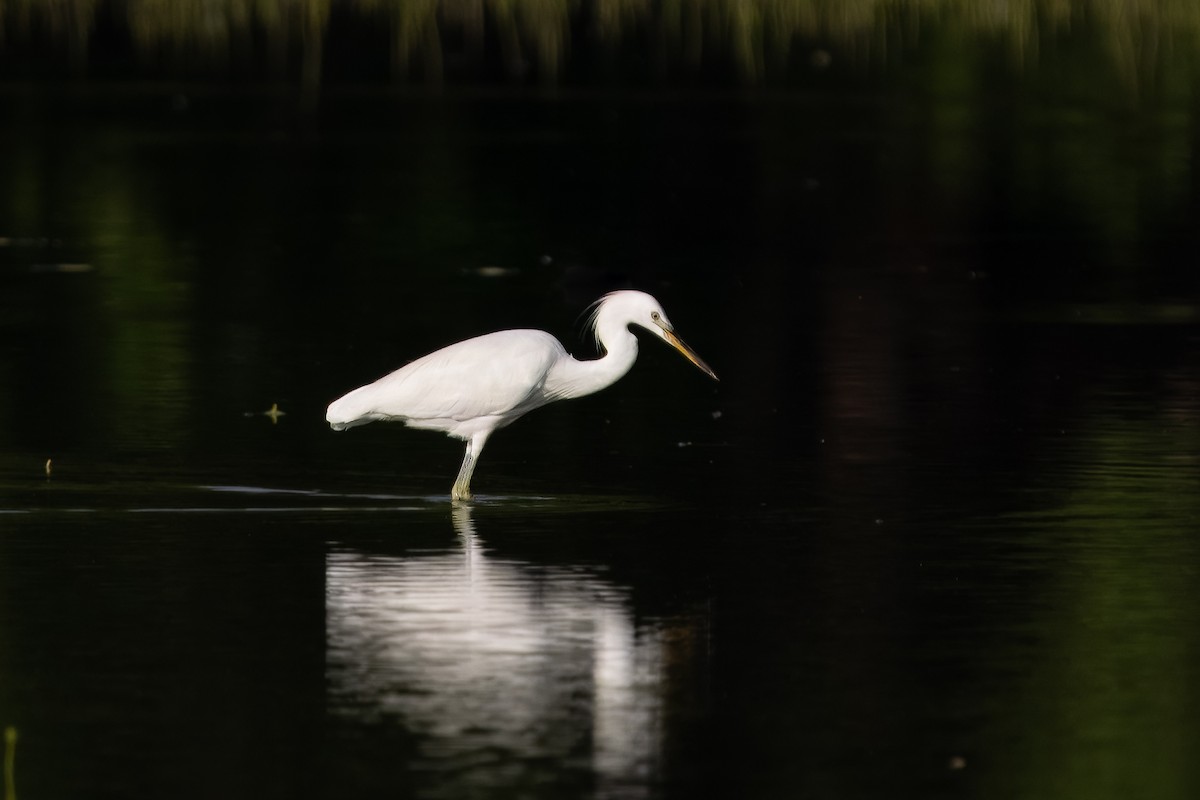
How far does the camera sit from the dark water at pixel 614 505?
290 inches

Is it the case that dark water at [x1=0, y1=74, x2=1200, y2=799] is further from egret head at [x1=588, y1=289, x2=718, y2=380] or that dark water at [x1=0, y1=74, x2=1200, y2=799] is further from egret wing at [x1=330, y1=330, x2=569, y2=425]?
egret head at [x1=588, y1=289, x2=718, y2=380]

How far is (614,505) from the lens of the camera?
1123 cm

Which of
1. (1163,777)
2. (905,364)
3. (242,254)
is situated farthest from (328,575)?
(242,254)

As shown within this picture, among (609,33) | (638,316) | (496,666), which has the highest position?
(609,33)

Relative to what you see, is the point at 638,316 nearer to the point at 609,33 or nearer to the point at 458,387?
the point at 458,387

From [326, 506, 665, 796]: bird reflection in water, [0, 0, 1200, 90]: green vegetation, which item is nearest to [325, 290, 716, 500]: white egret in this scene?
[326, 506, 665, 796]: bird reflection in water

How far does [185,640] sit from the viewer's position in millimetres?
8500

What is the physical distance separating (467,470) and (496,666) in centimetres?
334

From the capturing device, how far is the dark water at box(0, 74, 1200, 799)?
7371mm

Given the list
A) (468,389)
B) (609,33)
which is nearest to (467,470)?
(468,389)

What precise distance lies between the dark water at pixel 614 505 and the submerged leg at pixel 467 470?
6.1 inches

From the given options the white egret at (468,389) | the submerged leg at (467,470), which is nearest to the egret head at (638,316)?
the white egret at (468,389)

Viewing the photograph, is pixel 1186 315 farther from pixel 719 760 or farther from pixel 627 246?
pixel 719 760

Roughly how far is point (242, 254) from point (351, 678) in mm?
13383
